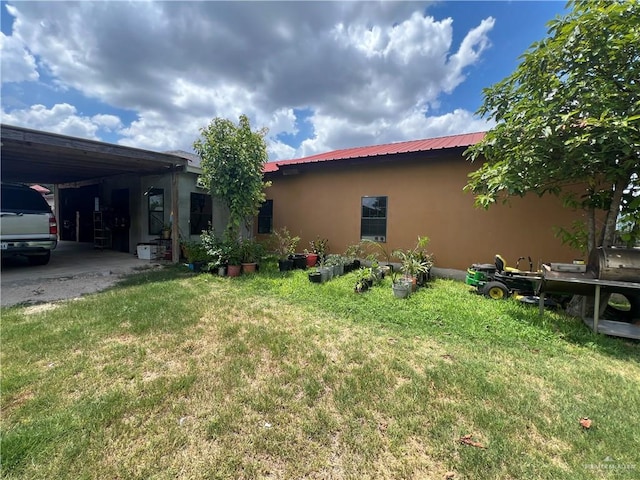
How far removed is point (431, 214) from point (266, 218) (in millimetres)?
5860


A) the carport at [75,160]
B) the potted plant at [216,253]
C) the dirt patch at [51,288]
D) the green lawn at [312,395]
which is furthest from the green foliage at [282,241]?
the green lawn at [312,395]

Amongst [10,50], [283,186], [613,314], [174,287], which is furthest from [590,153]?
[10,50]

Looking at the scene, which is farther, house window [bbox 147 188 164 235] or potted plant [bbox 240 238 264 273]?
house window [bbox 147 188 164 235]

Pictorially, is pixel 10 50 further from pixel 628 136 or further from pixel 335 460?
pixel 628 136

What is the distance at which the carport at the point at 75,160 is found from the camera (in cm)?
527

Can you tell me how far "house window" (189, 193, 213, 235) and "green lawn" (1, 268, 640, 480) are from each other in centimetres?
534

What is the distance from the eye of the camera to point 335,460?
66.2 inches

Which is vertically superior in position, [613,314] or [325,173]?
[325,173]

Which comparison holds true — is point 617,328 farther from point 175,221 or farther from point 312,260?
point 175,221

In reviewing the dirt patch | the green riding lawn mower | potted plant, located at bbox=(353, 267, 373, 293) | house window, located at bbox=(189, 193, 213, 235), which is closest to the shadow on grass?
the green riding lawn mower

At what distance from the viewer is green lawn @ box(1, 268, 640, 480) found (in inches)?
65.2

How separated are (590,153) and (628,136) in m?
0.37

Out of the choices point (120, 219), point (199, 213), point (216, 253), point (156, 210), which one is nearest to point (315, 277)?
point (216, 253)

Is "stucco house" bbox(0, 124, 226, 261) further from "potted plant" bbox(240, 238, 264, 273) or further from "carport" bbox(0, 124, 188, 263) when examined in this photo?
"potted plant" bbox(240, 238, 264, 273)
